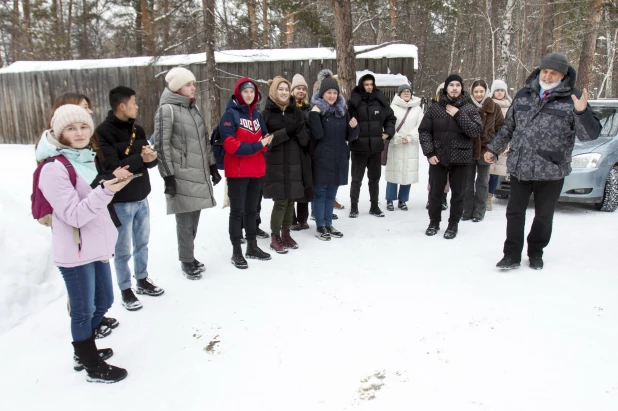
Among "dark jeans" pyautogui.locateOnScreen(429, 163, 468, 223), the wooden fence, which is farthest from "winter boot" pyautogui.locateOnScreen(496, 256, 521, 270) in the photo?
the wooden fence

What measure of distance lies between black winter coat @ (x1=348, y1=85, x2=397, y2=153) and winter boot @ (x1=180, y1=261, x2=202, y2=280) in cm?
319

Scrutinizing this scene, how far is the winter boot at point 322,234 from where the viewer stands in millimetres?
5957

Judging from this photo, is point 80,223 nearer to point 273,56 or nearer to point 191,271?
point 191,271

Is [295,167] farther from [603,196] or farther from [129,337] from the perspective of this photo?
[603,196]

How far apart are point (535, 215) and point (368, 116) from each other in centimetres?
290

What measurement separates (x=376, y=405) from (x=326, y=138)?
3.87 metres

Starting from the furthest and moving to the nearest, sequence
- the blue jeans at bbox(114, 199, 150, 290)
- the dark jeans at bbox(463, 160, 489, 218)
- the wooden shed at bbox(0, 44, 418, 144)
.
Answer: the wooden shed at bbox(0, 44, 418, 144)
the dark jeans at bbox(463, 160, 489, 218)
the blue jeans at bbox(114, 199, 150, 290)

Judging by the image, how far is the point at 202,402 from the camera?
2832 millimetres

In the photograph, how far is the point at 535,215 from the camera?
15.6 ft

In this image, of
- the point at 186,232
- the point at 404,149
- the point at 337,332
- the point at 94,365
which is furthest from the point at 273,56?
the point at 94,365

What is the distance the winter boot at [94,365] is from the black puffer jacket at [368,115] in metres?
4.73

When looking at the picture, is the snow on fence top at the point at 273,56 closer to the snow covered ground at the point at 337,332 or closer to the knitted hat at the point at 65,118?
the snow covered ground at the point at 337,332

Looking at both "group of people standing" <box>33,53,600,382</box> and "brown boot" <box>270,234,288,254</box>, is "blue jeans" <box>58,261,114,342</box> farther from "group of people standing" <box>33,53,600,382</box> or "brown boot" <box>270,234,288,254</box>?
"brown boot" <box>270,234,288,254</box>

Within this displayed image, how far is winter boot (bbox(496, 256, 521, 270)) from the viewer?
4.72 m
